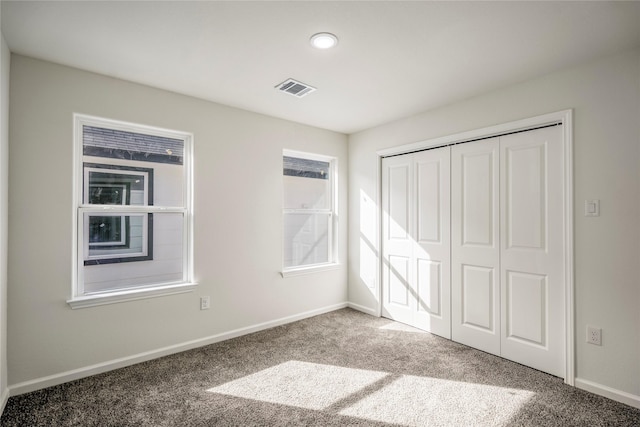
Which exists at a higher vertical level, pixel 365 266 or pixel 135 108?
pixel 135 108

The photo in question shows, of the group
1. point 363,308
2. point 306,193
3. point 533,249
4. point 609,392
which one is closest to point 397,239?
point 363,308

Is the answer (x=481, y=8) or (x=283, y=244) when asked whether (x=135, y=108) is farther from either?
(x=481, y=8)

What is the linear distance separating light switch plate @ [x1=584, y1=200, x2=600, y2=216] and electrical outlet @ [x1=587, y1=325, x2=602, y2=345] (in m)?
0.84

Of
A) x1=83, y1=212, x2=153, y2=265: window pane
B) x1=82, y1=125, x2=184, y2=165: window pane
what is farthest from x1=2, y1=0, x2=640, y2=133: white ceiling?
x1=83, y1=212, x2=153, y2=265: window pane

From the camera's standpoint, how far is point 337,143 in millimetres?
4441

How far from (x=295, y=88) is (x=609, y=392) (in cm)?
338

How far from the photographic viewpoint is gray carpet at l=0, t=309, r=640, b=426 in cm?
208

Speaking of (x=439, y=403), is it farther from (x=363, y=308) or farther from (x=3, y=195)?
(x=3, y=195)

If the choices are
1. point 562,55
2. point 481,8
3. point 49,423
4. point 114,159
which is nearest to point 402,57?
point 481,8

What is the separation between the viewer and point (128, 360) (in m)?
2.78

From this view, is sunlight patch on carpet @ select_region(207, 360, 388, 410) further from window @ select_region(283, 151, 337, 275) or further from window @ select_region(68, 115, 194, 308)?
window @ select_region(283, 151, 337, 275)

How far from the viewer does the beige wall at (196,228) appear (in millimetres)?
2385

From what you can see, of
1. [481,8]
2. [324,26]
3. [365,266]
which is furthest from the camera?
[365,266]

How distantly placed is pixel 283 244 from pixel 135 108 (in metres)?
2.05
